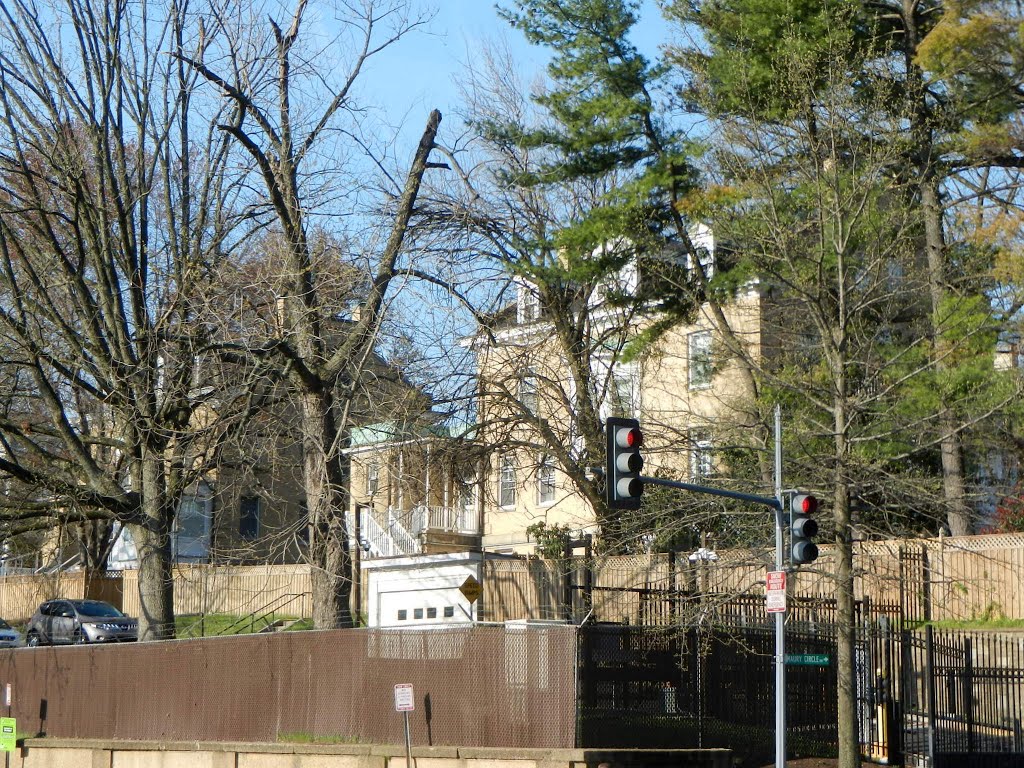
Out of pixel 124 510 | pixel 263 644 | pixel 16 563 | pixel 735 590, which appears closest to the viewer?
pixel 735 590

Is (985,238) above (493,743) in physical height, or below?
above

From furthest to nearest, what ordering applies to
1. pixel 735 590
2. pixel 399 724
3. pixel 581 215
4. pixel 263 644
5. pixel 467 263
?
pixel 581 215 → pixel 467 263 → pixel 263 644 → pixel 399 724 → pixel 735 590

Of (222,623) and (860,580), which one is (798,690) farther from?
(222,623)

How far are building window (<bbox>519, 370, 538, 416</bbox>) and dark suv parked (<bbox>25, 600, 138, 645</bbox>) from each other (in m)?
14.1

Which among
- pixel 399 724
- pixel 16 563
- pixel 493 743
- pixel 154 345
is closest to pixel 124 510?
pixel 154 345

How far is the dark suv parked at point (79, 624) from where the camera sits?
116ft

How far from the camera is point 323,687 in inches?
835

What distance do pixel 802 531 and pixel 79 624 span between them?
25.6m

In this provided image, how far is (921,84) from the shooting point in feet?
81.5

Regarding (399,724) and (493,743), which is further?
(399,724)

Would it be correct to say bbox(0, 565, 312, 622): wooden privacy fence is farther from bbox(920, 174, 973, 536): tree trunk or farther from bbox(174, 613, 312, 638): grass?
bbox(920, 174, 973, 536): tree trunk

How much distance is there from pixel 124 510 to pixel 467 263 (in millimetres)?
8541

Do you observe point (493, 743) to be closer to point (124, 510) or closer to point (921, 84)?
point (124, 510)

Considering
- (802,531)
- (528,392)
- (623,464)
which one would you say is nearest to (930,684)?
(802,531)
